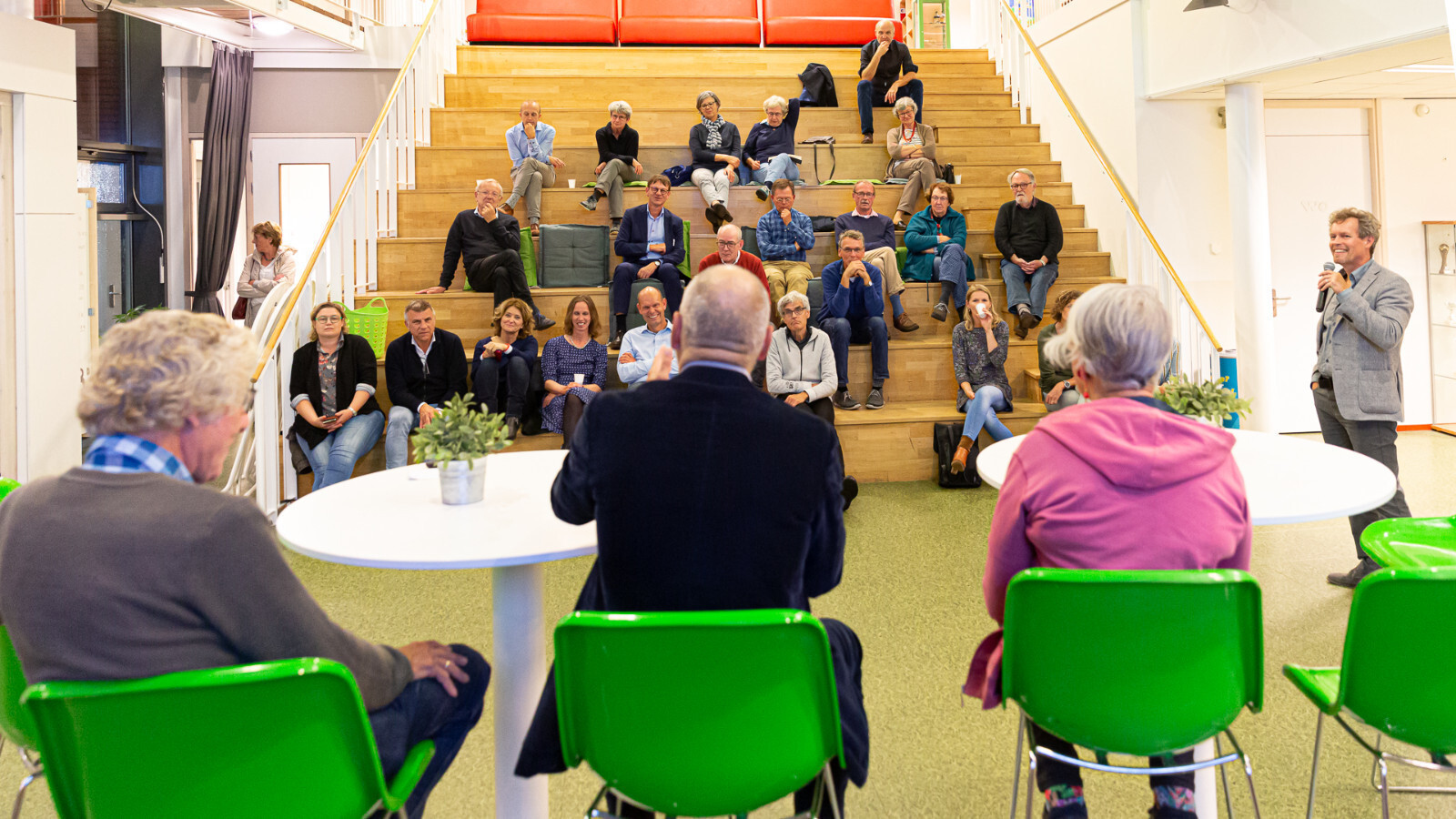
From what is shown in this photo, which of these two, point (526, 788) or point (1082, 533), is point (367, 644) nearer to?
point (526, 788)

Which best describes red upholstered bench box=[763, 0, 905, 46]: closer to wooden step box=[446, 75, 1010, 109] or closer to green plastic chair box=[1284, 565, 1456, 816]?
wooden step box=[446, 75, 1010, 109]

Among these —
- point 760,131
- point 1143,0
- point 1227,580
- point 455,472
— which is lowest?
point 1227,580

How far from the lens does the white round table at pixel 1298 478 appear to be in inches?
77.4

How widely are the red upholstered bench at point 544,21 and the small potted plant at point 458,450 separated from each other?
320 inches

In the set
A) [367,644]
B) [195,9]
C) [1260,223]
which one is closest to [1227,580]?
[367,644]

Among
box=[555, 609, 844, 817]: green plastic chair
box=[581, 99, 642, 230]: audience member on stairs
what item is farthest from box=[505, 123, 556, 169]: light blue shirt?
box=[555, 609, 844, 817]: green plastic chair

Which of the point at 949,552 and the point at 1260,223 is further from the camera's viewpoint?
the point at 1260,223

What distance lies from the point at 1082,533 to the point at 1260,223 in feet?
17.6

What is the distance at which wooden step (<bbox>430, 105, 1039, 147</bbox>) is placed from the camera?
25.8 ft

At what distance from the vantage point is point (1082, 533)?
167 cm

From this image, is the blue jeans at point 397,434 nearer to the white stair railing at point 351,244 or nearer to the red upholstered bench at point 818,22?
the white stair railing at point 351,244

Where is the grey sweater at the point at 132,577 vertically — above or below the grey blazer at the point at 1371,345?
below

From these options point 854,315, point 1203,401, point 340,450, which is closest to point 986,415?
point 854,315

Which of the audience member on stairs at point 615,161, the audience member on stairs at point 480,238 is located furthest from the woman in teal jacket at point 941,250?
the audience member on stairs at point 480,238
